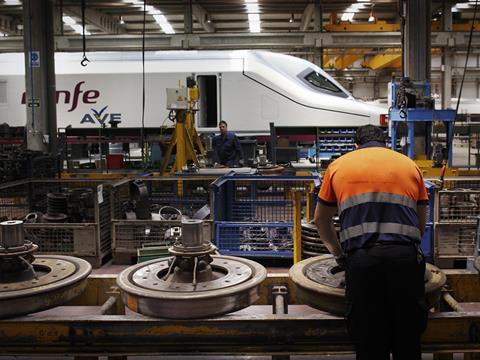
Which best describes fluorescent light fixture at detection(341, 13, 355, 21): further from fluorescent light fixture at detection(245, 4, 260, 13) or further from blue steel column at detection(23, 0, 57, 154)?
blue steel column at detection(23, 0, 57, 154)

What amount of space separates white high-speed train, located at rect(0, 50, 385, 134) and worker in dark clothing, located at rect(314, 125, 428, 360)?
437 inches

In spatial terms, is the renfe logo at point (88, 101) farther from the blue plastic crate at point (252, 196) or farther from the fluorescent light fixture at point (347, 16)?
the fluorescent light fixture at point (347, 16)

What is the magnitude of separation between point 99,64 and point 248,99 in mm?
4047

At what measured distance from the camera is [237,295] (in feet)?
8.46

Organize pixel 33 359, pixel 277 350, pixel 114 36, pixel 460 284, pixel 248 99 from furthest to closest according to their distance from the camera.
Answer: pixel 114 36 < pixel 248 99 < pixel 33 359 < pixel 460 284 < pixel 277 350

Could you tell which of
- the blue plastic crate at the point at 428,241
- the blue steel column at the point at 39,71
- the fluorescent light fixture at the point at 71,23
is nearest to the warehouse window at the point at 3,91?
the blue steel column at the point at 39,71

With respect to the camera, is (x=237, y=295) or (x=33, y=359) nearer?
(x=237, y=295)

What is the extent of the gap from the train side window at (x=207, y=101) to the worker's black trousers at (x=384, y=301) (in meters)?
11.9

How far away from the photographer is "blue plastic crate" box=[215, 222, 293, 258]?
Result: 18.9 ft

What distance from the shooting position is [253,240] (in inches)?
245

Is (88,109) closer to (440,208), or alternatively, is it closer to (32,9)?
(32,9)

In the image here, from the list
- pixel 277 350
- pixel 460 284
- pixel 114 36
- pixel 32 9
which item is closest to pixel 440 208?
pixel 460 284

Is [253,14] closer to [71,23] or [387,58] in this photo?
[387,58]

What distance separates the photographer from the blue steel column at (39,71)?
10602 millimetres
